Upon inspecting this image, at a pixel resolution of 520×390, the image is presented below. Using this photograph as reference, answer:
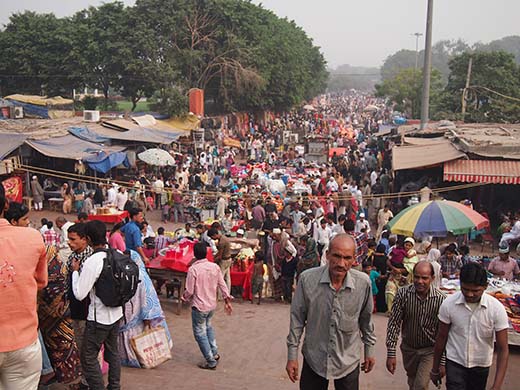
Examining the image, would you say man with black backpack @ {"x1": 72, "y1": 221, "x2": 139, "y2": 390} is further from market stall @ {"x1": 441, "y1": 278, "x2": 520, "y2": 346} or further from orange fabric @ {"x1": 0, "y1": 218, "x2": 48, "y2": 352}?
market stall @ {"x1": 441, "y1": 278, "x2": 520, "y2": 346}

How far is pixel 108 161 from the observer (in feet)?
58.3

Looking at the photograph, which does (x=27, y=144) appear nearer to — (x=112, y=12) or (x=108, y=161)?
(x=108, y=161)

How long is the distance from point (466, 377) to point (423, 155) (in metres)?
13.1

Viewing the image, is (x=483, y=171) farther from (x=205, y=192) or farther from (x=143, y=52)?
(x=143, y=52)

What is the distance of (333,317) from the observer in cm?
332

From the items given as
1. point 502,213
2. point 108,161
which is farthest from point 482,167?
point 108,161

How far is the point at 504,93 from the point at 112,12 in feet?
73.7

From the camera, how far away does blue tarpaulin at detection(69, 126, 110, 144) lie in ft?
62.3

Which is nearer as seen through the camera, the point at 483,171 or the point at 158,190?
the point at 483,171

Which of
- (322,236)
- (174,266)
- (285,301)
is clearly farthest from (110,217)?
(174,266)

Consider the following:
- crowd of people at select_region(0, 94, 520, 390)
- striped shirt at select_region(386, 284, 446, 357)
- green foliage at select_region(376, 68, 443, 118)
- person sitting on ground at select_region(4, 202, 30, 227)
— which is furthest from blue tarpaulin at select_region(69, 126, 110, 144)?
green foliage at select_region(376, 68, 443, 118)

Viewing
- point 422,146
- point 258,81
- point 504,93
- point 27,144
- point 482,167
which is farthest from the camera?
point 258,81

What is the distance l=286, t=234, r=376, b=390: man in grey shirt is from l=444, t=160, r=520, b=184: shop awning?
1167 cm

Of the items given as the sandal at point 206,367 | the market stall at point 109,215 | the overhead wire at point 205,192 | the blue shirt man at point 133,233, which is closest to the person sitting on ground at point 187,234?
the blue shirt man at point 133,233
